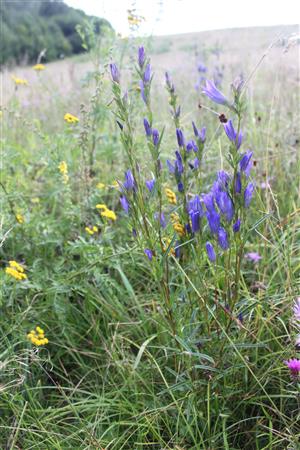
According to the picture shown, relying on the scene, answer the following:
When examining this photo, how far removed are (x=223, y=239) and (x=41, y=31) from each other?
1317 cm

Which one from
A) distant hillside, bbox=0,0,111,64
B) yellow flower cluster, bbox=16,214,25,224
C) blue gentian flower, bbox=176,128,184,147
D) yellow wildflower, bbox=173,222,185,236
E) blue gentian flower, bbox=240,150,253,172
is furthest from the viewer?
distant hillside, bbox=0,0,111,64

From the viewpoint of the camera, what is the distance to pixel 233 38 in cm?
1091

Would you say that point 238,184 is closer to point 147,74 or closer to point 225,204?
point 225,204

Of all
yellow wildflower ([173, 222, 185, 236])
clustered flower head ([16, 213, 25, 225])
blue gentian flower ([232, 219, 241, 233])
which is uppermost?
blue gentian flower ([232, 219, 241, 233])

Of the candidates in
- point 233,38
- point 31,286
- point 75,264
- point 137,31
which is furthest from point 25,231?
point 233,38

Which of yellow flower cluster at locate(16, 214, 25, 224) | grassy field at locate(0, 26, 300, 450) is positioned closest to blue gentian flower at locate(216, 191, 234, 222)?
grassy field at locate(0, 26, 300, 450)

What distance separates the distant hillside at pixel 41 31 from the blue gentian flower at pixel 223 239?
884cm

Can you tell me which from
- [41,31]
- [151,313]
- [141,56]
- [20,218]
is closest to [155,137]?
[141,56]

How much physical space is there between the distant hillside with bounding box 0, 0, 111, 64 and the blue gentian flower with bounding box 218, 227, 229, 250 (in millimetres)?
8842

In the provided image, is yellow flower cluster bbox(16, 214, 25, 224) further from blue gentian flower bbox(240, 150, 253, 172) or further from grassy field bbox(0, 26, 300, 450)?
blue gentian flower bbox(240, 150, 253, 172)

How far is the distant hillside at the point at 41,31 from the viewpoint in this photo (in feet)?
32.9

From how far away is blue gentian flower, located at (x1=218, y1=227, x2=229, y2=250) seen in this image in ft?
4.40

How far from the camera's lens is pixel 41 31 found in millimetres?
13094

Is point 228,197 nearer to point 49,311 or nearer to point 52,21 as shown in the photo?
point 49,311
